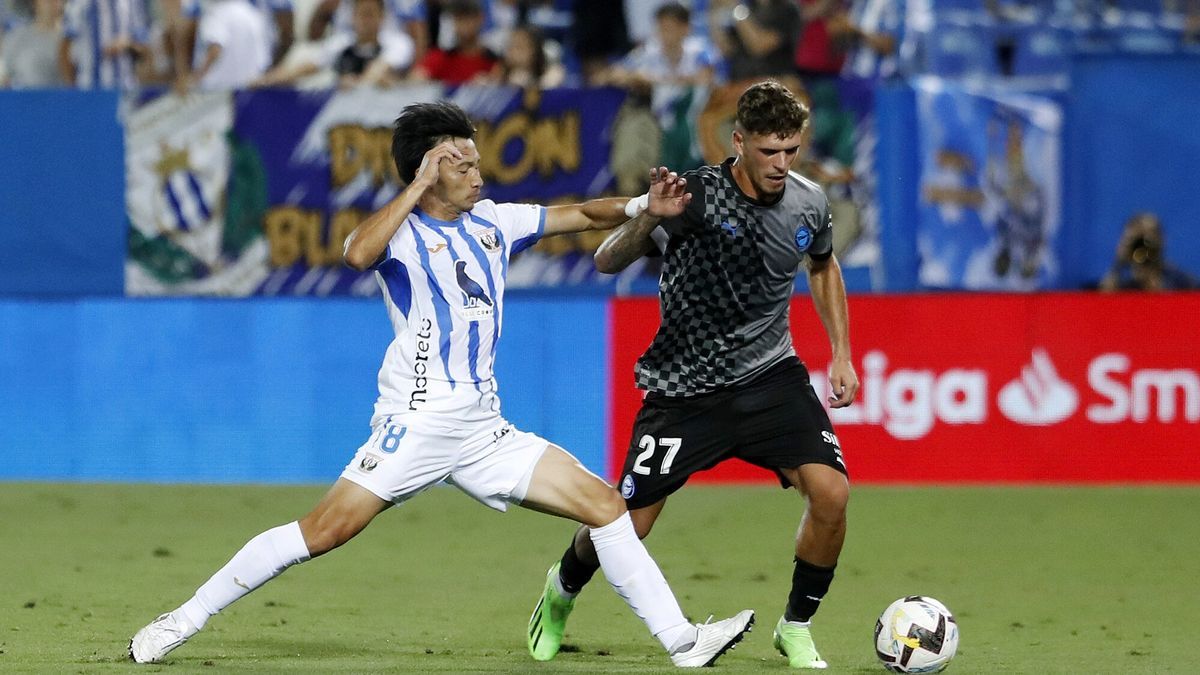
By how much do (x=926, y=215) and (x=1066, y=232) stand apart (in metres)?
1.95

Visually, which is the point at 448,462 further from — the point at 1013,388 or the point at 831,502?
the point at 1013,388

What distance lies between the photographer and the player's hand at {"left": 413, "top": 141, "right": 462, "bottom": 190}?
6219 mm

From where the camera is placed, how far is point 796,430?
677cm

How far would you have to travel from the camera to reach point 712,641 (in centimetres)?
633

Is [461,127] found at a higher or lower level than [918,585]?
higher

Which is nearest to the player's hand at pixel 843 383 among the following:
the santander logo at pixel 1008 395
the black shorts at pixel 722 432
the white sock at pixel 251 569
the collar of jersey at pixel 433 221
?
the black shorts at pixel 722 432

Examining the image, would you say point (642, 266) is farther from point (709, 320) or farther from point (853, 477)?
point (709, 320)

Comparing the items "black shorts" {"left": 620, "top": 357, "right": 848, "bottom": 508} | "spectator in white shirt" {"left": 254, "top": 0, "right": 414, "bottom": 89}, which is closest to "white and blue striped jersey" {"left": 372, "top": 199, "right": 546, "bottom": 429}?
"black shorts" {"left": 620, "top": 357, "right": 848, "bottom": 508}

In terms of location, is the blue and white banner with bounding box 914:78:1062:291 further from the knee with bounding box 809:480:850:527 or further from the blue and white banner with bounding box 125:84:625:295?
the knee with bounding box 809:480:850:527

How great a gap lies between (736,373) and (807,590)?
2.72ft

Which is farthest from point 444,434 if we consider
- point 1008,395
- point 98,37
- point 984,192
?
point 98,37

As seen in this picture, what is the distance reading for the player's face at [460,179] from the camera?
6301mm

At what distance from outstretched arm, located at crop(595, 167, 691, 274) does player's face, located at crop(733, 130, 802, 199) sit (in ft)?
0.81

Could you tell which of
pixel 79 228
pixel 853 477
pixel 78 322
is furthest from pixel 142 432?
pixel 853 477
